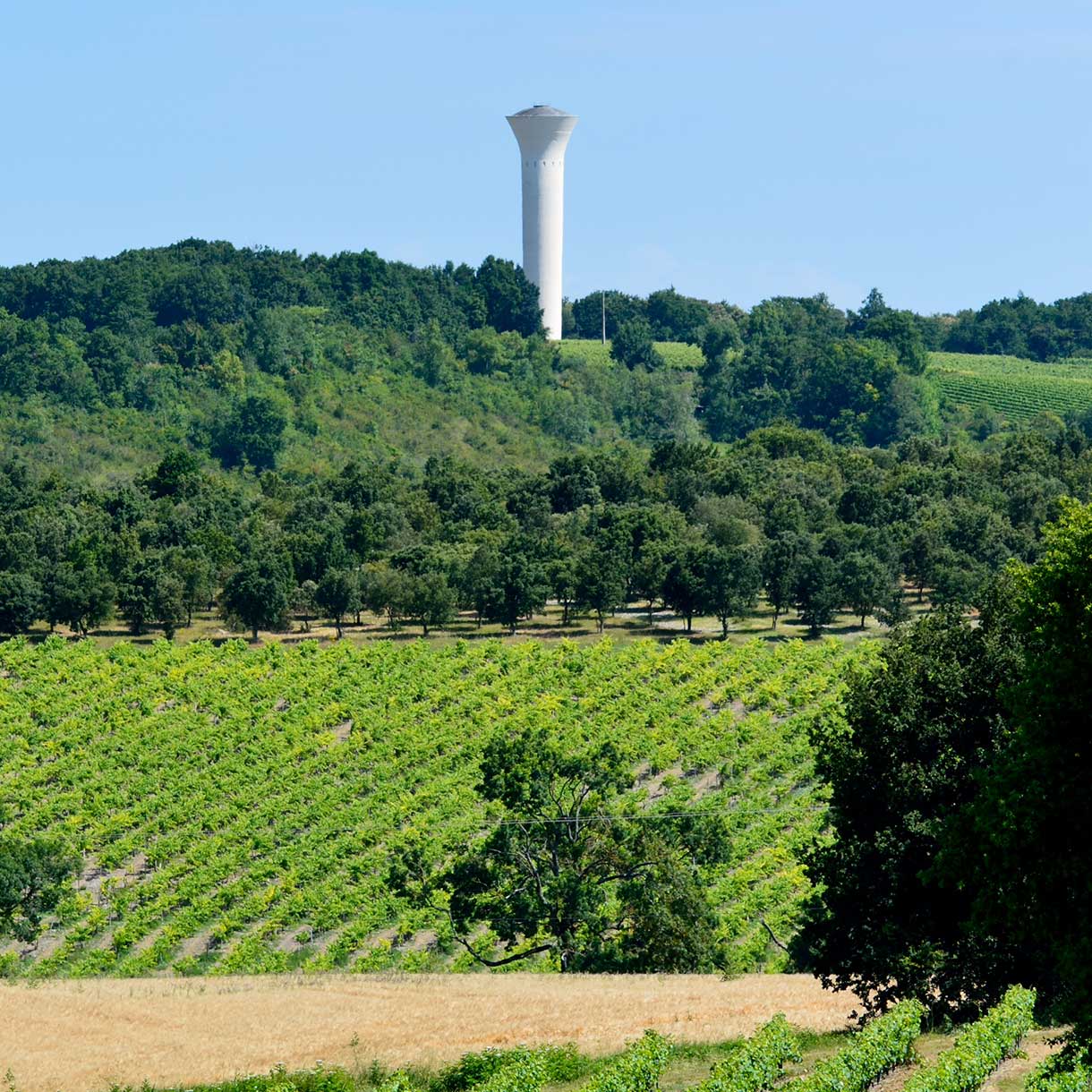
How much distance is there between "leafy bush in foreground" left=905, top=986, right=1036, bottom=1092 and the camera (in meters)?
A: 24.5

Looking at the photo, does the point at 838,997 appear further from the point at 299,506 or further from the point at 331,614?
the point at 299,506

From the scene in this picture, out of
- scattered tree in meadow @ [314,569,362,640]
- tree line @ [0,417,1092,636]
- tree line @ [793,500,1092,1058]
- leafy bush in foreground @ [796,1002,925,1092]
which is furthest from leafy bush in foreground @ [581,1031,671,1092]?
scattered tree in meadow @ [314,569,362,640]

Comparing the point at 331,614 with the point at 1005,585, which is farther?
the point at 331,614

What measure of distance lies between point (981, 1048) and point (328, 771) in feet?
124

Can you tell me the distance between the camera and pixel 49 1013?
33562mm

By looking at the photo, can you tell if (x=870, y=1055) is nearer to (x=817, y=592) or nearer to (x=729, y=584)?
(x=729, y=584)

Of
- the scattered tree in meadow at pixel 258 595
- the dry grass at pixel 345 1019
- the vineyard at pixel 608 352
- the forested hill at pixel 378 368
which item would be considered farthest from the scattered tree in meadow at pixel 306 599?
the vineyard at pixel 608 352

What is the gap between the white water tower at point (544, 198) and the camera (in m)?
156

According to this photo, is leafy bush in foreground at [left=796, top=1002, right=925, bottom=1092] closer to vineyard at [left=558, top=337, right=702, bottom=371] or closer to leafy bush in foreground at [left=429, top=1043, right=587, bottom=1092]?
leafy bush in foreground at [left=429, top=1043, right=587, bottom=1092]

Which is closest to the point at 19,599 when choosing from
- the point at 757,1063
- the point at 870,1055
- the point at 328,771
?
the point at 328,771

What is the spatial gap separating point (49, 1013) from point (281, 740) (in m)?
30.8

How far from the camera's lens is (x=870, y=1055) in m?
25.6

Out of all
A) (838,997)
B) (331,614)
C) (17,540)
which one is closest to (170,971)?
(838,997)

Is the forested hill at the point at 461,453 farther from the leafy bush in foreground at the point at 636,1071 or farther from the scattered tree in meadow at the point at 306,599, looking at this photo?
the leafy bush in foreground at the point at 636,1071
